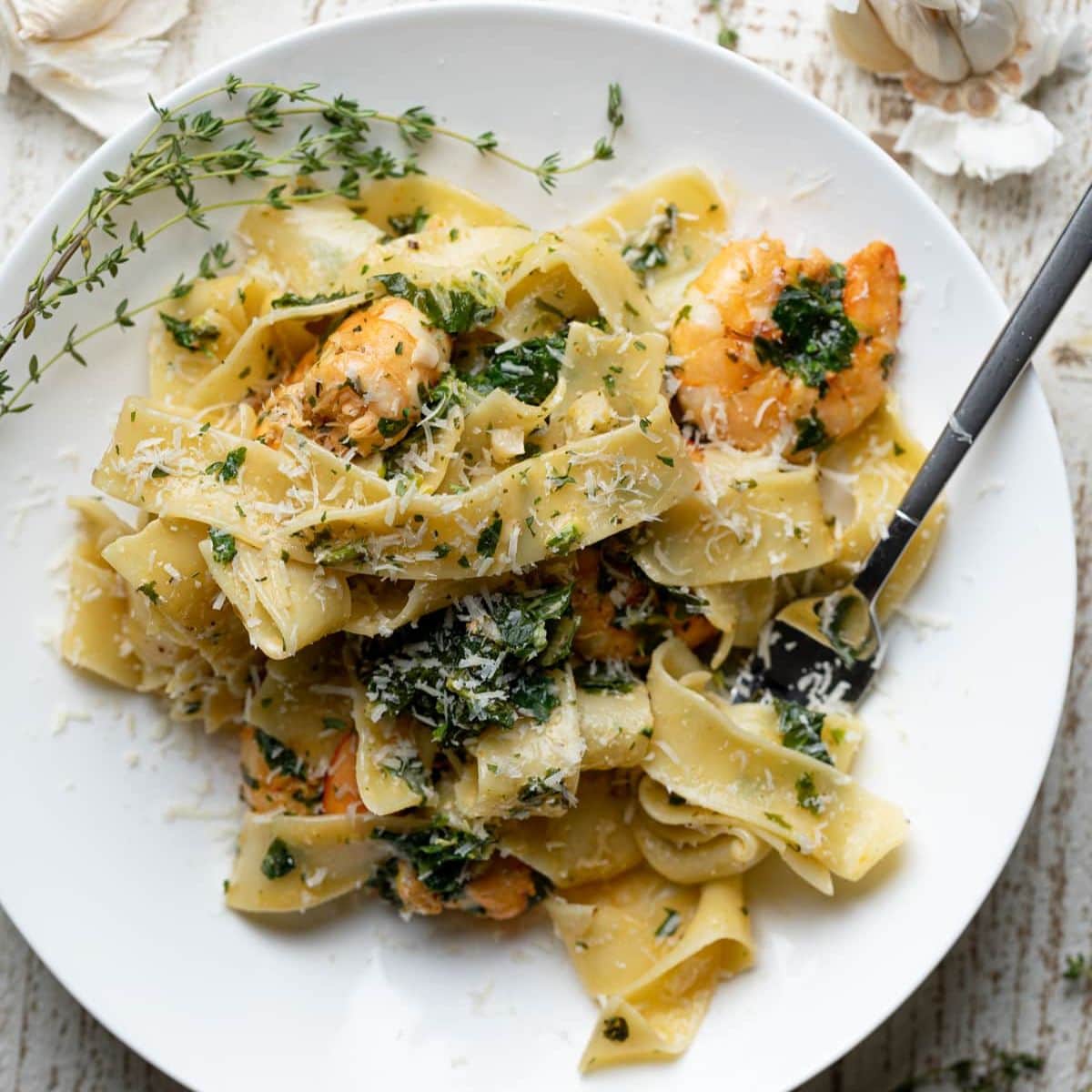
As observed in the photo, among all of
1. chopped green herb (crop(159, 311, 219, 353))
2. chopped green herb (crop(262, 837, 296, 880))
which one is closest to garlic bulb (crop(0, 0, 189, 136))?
chopped green herb (crop(159, 311, 219, 353))

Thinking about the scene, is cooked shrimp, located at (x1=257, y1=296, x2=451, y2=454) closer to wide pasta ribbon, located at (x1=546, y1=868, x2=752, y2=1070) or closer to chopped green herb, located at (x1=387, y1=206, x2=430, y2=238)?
chopped green herb, located at (x1=387, y1=206, x2=430, y2=238)

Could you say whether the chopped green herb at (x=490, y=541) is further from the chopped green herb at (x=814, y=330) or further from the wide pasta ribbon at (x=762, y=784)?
the chopped green herb at (x=814, y=330)

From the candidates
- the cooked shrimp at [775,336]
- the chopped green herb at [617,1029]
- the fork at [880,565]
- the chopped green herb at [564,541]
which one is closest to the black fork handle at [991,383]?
the fork at [880,565]

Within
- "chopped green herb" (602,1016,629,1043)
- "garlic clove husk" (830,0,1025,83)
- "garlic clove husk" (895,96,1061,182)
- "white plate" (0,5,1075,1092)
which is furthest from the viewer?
"garlic clove husk" (895,96,1061,182)

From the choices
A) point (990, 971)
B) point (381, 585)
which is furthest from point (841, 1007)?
point (381, 585)

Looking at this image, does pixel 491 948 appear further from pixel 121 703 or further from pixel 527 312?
pixel 527 312
